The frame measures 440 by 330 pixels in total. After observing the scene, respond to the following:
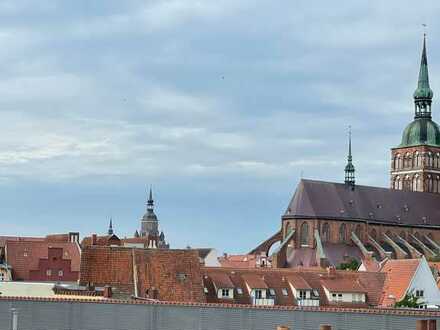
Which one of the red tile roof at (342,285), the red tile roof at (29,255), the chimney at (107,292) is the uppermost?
the red tile roof at (29,255)

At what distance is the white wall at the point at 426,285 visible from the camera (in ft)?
246

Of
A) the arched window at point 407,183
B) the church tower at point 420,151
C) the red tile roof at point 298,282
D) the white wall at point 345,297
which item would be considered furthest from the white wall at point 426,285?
the arched window at point 407,183

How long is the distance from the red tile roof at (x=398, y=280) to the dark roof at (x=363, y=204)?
6170cm

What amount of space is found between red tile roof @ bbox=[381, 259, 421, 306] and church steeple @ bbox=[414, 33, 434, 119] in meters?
93.2

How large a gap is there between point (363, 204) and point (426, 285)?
72.4m

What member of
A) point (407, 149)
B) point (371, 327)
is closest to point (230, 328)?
point (371, 327)

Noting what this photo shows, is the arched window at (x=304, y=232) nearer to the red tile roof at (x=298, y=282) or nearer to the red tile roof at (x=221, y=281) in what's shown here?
the red tile roof at (x=298, y=282)

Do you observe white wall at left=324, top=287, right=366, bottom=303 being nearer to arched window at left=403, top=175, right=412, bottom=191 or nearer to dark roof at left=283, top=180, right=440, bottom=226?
dark roof at left=283, top=180, right=440, bottom=226

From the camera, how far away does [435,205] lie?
15625 centimetres

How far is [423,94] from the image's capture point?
171000 millimetres

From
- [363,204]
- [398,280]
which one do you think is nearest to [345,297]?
[398,280]

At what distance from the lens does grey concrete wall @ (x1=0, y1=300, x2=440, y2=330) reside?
4097cm

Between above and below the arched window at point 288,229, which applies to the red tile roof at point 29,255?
below

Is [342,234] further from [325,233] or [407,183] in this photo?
[407,183]
